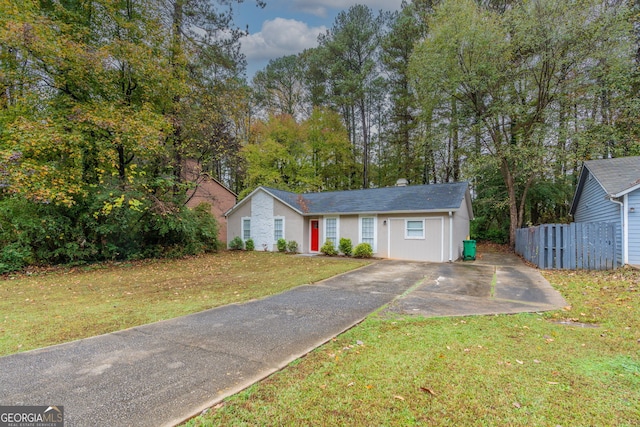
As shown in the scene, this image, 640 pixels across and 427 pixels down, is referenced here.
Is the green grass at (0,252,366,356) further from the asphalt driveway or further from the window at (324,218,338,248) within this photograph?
the window at (324,218,338,248)

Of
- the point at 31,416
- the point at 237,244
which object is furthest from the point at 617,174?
the point at 237,244

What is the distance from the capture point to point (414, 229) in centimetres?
1384

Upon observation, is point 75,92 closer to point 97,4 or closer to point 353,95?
point 97,4

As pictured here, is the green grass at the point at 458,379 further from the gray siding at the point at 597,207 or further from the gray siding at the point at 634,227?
the gray siding at the point at 597,207

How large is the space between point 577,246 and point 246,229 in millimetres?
16090

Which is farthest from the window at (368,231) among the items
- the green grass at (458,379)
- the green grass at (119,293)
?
the green grass at (458,379)

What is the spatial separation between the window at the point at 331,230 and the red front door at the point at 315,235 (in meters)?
0.61

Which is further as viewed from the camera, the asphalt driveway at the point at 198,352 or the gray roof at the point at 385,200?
the gray roof at the point at 385,200

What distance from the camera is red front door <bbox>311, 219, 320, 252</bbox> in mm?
16847

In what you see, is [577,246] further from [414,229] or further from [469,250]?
[414,229]

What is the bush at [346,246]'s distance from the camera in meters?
15.0

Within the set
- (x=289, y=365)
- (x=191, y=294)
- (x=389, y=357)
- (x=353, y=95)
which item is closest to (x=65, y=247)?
(x=191, y=294)

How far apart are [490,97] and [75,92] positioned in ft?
67.8

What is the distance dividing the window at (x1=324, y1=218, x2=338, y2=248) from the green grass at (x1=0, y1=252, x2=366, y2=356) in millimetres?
4524
